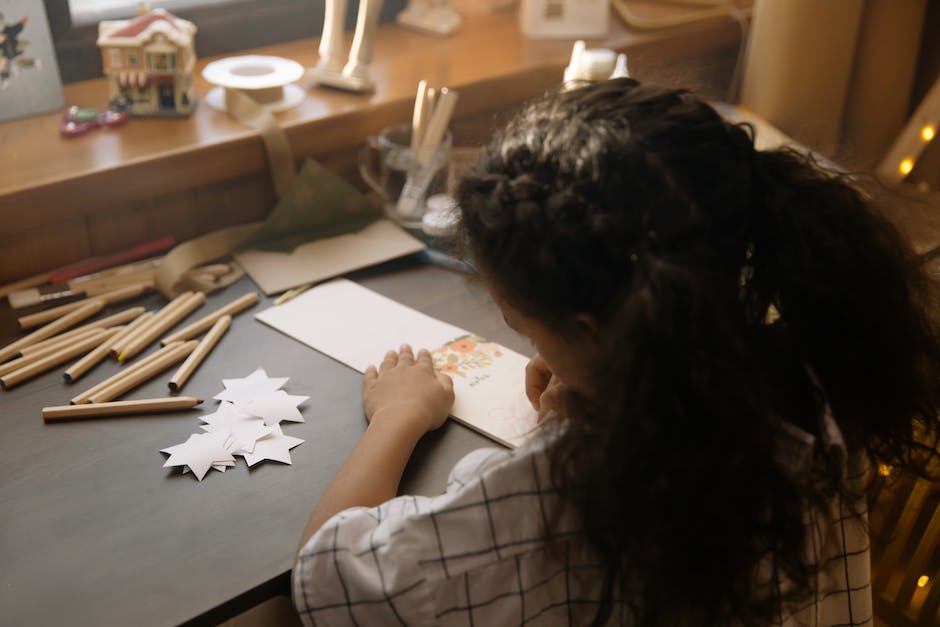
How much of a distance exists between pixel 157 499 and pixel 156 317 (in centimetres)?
31

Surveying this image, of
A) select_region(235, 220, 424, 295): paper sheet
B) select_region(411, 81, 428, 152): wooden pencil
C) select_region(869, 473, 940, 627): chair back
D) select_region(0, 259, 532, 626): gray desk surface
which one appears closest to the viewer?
select_region(0, 259, 532, 626): gray desk surface

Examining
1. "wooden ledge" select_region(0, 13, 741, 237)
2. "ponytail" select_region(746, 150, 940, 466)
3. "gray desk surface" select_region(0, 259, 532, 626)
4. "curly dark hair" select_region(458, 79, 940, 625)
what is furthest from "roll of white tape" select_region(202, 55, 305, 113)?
"ponytail" select_region(746, 150, 940, 466)

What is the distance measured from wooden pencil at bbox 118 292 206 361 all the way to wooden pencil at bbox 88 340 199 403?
0.13ft

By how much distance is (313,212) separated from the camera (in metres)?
1.36

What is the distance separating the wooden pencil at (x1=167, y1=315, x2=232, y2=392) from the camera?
3.45 feet

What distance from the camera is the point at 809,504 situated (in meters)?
0.76

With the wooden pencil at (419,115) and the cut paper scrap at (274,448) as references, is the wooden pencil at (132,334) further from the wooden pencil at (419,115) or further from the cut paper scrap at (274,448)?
the wooden pencil at (419,115)

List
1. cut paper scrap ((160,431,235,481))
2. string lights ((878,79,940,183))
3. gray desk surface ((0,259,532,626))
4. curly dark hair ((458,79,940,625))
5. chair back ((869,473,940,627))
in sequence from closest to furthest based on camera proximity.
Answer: curly dark hair ((458,79,940,625)), gray desk surface ((0,259,532,626)), cut paper scrap ((160,431,235,481)), chair back ((869,473,940,627)), string lights ((878,79,940,183))

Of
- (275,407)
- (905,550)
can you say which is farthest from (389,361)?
(905,550)

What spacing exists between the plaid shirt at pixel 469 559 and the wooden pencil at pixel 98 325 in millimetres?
469

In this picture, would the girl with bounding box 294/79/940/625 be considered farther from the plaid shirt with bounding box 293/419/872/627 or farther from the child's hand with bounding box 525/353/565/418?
the child's hand with bounding box 525/353/565/418

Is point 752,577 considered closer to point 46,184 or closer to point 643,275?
point 643,275

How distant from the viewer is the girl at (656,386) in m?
0.68

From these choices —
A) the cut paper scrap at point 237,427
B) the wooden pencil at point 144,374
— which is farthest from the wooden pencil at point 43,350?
the cut paper scrap at point 237,427
